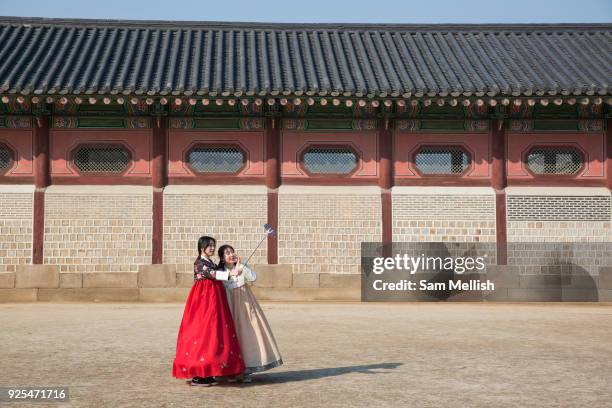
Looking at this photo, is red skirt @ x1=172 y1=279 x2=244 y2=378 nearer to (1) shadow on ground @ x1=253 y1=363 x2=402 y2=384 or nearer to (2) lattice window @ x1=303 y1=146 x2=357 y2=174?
(1) shadow on ground @ x1=253 y1=363 x2=402 y2=384

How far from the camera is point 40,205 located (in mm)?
14055

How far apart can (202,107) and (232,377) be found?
9100mm

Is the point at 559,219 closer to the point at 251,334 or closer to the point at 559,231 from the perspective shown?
the point at 559,231

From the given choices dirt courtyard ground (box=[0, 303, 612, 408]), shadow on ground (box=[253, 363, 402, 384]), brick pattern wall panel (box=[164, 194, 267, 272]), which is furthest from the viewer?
brick pattern wall panel (box=[164, 194, 267, 272])

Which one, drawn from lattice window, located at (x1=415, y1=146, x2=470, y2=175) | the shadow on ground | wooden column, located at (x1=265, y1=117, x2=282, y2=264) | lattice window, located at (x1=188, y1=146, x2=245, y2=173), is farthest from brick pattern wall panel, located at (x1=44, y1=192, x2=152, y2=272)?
the shadow on ground

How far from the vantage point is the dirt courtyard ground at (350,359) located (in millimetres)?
5336

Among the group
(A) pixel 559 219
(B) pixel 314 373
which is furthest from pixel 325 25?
(B) pixel 314 373

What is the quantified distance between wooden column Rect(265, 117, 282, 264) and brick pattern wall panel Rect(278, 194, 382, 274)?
12 centimetres

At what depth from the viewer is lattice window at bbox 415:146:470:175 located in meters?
14.7

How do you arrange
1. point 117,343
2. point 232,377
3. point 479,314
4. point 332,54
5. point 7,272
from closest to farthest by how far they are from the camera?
point 232,377
point 117,343
point 479,314
point 7,272
point 332,54

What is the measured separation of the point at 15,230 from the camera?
46.0 ft

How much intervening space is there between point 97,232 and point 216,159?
2757mm

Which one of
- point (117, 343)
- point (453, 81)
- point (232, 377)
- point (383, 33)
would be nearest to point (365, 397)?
point (232, 377)

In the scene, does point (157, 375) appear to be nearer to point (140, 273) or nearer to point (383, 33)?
point (140, 273)
